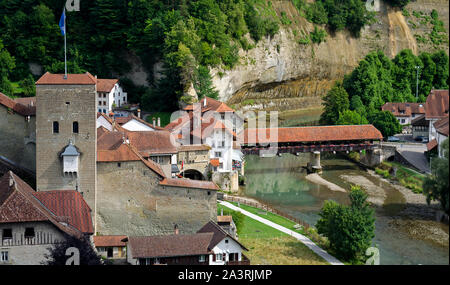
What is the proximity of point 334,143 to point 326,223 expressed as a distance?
69.6ft

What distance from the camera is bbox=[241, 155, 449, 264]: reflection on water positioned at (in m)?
28.0

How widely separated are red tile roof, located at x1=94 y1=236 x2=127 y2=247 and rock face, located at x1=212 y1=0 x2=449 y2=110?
37.3 metres

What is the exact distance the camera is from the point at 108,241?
2586 cm

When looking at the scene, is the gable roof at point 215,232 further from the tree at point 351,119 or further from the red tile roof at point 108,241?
the tree at point 351,119

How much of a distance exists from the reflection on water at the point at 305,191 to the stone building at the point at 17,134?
13.5 meters

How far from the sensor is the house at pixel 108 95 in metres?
53.2

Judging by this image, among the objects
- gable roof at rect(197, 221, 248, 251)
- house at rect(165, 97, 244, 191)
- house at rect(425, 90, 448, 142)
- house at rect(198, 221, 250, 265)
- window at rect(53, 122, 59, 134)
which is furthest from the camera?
house at rect(165, 97, 244, 191)

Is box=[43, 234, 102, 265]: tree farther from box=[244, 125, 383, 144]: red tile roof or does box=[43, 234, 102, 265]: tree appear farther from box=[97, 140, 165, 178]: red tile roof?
box=[244, 125, 383, 144]: red tile roof

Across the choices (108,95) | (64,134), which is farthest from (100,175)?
(108,95)

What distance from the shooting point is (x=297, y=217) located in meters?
33.7

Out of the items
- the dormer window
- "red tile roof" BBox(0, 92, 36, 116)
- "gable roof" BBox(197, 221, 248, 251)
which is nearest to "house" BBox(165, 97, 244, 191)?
"red tile roof" BBox(0, 92, 36, 116)

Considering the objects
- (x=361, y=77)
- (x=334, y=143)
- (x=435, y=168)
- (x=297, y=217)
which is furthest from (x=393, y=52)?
(x=435, y=168)

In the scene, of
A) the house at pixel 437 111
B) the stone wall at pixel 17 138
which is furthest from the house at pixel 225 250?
the stone wall at pixel 17 138

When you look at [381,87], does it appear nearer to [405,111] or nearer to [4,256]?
[405,111]
